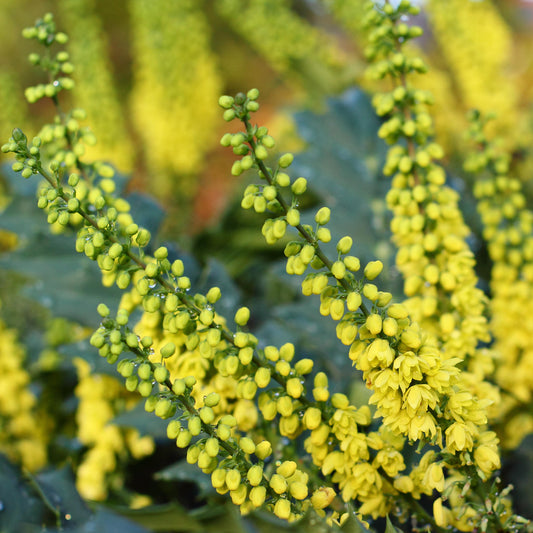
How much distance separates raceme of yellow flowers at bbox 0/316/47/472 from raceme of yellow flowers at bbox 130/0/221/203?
3.17 ft

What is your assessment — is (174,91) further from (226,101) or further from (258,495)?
(258,495)

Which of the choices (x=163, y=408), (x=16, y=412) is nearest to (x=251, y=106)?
(x=163, y=408)

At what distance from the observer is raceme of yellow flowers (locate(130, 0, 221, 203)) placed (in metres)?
1.59

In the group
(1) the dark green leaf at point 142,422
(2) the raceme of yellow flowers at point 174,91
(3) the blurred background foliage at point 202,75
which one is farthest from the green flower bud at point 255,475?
(2) the raceme of yellow flowers at point 174,91

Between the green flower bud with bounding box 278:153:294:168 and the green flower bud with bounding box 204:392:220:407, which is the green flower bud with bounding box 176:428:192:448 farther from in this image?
the green flower bud with bounding box 278:153:294:168

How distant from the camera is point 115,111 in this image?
5.06ft

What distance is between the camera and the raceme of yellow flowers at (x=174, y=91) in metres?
1.59

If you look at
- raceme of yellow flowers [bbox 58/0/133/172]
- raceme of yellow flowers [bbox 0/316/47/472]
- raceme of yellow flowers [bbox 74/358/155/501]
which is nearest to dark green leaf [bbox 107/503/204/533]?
raceme of yellow flowers [bbox 74/358/155/501]

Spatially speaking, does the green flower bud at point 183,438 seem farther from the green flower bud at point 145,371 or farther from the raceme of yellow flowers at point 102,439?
the raceme of yellow flowers at point 102,439

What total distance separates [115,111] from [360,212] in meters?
0.88

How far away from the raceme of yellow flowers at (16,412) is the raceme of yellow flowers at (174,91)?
97cm

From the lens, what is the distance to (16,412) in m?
0.94

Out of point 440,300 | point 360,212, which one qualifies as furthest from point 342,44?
point 440,300

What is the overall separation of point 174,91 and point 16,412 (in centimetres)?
108
